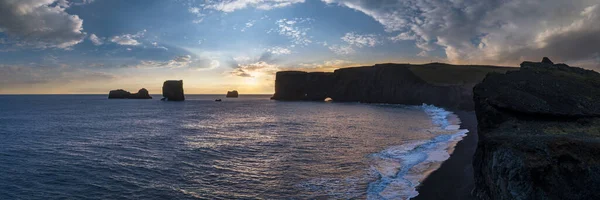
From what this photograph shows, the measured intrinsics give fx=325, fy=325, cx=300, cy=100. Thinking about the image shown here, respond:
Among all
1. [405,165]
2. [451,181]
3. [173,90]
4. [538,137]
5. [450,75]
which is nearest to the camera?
[538,137]

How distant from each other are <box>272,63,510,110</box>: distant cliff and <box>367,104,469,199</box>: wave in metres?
62.6

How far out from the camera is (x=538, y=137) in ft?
28.0

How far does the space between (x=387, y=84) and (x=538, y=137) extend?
412 ft

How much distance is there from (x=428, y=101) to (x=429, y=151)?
93.1 meters

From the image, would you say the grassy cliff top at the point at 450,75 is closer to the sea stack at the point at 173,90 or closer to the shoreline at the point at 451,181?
the shoreline at the point at 451,181

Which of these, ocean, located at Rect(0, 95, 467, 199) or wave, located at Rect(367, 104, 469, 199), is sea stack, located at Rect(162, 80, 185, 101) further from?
wave, located at Rect(367, 104, 469, 199)

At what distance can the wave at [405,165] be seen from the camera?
15179 millimetres

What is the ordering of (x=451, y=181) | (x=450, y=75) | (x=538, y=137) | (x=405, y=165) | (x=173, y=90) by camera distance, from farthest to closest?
(x=173, y=90)
(x=450, y=75)
(x=405, y=165)
(x=451, y=181)
(x=538, y=137)

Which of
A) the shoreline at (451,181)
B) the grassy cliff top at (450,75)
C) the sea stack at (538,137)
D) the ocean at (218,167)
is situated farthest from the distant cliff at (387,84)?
the sea stack at (538,137)

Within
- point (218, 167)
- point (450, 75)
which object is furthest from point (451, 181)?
point (450, 75)

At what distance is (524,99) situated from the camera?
11.4 meters

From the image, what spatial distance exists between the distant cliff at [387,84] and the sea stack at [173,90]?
161ft

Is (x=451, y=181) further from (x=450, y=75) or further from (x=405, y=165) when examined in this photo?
(x=450, y=75)

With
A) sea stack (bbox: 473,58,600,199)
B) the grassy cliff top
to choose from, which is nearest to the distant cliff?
the grassy cliff top
